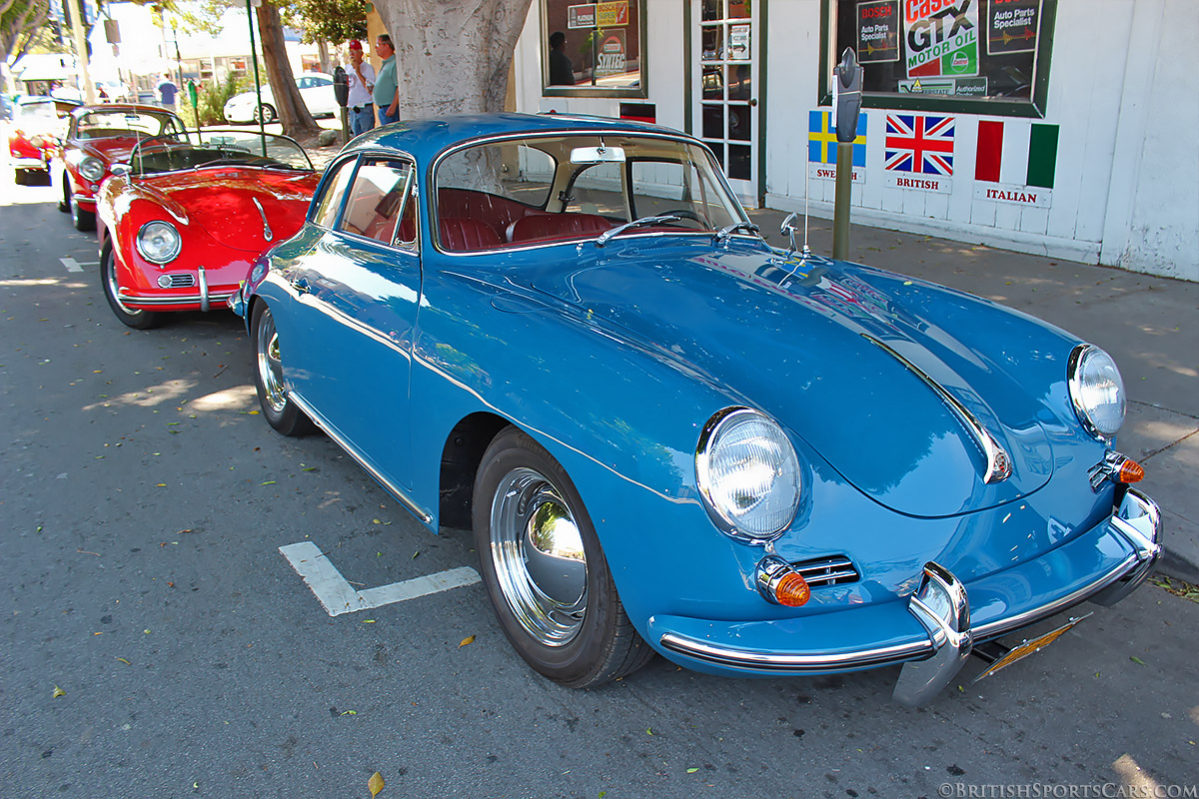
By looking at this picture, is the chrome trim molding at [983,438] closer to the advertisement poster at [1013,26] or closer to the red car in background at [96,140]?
the advertisement poster at [1013,26]

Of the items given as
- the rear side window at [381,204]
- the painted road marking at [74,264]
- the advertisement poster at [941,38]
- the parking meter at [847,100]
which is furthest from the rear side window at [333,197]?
the advertisement poster at [941,38]

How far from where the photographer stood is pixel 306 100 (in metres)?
28.9

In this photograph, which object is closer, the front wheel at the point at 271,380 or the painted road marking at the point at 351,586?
the painted road marking at the point at 351,586

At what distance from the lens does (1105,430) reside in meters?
2.78

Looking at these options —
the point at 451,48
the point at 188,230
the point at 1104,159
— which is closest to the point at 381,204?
the point at 188,230

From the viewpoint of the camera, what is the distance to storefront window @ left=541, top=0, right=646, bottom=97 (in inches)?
459

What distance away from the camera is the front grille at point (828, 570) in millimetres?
2254

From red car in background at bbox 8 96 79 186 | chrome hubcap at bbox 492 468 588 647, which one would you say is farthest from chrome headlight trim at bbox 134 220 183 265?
red car in background at bbox 8 96 79 186

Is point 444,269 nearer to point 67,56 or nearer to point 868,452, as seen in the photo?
point 868,452

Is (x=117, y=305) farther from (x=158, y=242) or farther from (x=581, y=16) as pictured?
(x=581, y=16)

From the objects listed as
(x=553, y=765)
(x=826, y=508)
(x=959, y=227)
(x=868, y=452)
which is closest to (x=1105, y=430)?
(x=868, y=452)

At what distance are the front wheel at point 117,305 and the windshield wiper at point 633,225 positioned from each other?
4532 mm

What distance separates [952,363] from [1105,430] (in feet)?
1.55

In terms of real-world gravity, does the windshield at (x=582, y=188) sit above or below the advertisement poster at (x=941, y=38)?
below
